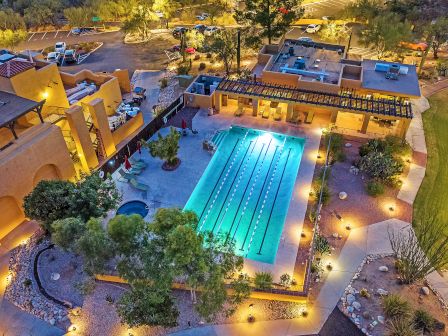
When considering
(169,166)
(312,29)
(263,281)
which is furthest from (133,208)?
(312,29)

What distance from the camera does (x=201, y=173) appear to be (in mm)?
24891

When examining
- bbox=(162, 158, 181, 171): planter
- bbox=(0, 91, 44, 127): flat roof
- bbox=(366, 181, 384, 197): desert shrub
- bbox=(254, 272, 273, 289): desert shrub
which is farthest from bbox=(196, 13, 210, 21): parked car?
bbox=(254, 272, 273, 289): desert shrub

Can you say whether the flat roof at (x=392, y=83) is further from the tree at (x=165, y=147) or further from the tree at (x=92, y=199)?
the tree at (x=92, y=199)

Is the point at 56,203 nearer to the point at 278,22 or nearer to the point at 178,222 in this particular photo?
the point at 178,222

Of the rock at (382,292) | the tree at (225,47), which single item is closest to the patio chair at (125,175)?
the rock at (382,292)

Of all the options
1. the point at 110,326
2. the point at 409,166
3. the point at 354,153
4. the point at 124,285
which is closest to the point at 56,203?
the point at 124,285

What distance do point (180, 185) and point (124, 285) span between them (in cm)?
792

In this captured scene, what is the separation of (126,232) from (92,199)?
509 cm

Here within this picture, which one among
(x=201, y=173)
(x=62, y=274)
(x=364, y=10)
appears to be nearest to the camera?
(x=62, y=274)

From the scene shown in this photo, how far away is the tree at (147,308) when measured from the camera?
567 inches

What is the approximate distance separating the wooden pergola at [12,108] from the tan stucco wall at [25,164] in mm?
1043

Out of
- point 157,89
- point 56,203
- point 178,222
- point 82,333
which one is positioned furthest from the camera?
point 157,89

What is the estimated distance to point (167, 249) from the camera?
13.1 m

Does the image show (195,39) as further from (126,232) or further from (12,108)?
(126,232)
